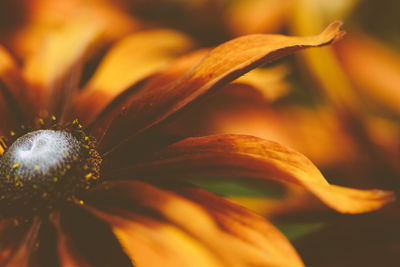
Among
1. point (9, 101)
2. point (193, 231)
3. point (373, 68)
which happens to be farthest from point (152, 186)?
point (373, 68)

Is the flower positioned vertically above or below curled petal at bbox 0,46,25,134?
below

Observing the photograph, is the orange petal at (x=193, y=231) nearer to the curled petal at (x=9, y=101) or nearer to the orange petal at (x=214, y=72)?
the orange petal at (x=214, y=72)

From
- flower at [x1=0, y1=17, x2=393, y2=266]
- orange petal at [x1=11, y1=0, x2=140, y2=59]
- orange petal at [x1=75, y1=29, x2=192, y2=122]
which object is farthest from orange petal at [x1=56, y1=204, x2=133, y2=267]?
orange petal at [x1=11, y1=0, x2=140, y2=59]

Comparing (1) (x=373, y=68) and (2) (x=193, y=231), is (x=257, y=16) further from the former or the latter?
(2) (x=193, y=231)

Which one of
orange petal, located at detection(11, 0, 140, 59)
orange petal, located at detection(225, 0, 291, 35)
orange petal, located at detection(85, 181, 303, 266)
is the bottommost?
orange petal, located at detection(85, 181, 303, 266)

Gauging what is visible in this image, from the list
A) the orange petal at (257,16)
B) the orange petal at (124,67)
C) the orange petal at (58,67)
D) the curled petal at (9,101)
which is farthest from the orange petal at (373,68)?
the curled petal at (9,101)

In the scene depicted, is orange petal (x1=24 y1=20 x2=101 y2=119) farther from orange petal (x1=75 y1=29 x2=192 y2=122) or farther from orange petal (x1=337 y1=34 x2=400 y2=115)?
orange petal (x1=337 y1=34 x2=400 y2=115)
